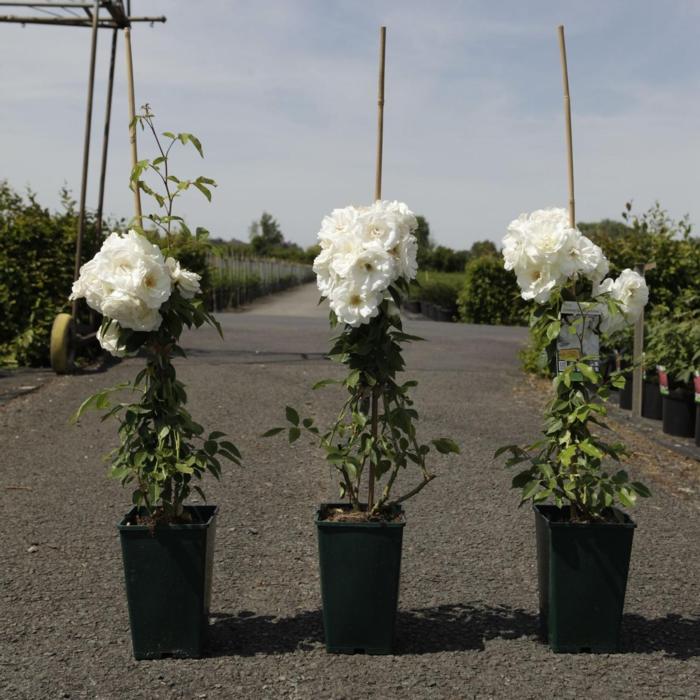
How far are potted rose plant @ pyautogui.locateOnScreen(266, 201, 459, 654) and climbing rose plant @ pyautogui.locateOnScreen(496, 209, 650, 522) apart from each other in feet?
1.26

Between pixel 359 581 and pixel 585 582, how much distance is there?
0.78 meters

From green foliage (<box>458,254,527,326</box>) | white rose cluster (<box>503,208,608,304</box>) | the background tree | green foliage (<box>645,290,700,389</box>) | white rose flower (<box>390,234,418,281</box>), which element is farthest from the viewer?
the background tree

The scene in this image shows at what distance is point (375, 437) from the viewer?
10.3 ft

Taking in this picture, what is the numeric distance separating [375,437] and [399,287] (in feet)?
1.79

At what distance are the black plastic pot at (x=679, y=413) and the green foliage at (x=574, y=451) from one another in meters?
4.15

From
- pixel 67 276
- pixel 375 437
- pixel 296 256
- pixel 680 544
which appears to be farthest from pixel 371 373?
pixel 296 256

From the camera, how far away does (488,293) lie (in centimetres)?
2070

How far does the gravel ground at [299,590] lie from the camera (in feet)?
9.41

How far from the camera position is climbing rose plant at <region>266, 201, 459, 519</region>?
9.30 ft

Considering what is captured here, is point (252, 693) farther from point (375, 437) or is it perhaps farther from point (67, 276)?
point (67, 276)

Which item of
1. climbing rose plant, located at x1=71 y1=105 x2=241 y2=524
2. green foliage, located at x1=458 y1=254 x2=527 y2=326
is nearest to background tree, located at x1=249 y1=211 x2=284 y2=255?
green foliage, located at x1=458 y1=254 x2=527 y2=326

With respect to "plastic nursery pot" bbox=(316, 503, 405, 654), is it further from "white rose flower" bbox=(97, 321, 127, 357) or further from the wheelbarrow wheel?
the wheelbarrow wheel

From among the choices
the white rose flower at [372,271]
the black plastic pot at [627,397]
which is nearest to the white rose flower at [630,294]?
the white rose flower at [372,271]

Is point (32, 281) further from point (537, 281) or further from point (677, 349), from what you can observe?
point (537, 281)
